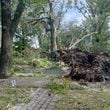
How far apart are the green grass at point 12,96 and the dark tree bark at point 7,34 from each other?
3321 mm

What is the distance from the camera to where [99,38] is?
38500 mm

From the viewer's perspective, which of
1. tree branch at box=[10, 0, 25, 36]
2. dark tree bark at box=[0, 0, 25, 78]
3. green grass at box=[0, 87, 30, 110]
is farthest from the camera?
dark tree bark at box=[0, 0, 25, 78]

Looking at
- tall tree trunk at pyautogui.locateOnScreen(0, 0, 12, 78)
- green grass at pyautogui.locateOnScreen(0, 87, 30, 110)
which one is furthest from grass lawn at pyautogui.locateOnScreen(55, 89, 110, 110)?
tall tree trunk at pyautogui.locateOnScreen(0, 0, 12, 78)

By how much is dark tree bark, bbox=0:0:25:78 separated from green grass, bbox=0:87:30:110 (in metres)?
3.32

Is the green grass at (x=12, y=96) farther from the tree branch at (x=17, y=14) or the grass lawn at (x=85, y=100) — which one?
the tree branch at (x=17, y=14)

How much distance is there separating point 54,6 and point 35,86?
14.7m

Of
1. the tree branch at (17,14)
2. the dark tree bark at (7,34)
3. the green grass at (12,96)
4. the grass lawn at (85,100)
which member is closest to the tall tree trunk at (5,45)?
the dark tree bark at (7,34)

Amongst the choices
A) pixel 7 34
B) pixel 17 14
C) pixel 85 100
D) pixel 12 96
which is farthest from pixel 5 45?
pixel 85 100

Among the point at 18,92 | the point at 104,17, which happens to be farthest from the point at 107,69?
the point at 104,17

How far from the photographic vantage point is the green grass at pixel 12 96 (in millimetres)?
8894

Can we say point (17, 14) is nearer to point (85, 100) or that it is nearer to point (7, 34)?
point (7, 34)

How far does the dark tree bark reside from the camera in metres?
14.4

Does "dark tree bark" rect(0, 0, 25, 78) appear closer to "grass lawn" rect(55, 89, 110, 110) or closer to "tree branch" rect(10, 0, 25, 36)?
"tree branch" rect(10, 0, 25, 36)

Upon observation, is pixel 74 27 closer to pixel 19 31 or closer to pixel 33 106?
pixel 19 31
